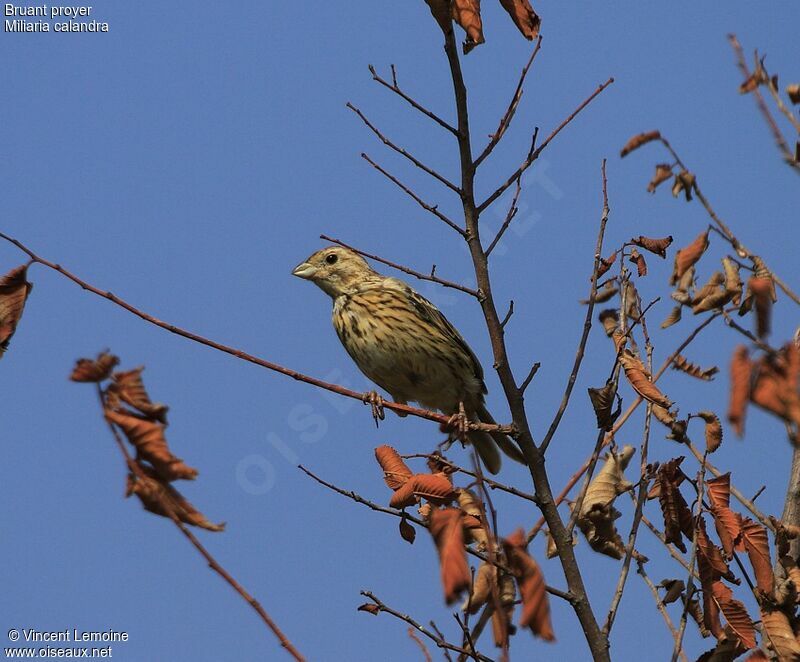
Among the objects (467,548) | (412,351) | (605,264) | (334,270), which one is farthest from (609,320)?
(334,270)

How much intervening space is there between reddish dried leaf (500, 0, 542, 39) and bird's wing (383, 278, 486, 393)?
12.9ft

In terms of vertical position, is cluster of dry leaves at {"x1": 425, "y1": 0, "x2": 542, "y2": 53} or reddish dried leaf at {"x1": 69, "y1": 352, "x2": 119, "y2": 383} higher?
cluster of dry leaves at {"x1": 425, "y1": 0, "x2": 542, "y2": 53}

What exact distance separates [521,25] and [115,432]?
6.13 ft

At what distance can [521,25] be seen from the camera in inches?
139

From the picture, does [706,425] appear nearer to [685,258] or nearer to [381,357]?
[685,258]

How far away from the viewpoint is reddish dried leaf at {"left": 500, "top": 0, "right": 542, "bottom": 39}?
11.6 ft

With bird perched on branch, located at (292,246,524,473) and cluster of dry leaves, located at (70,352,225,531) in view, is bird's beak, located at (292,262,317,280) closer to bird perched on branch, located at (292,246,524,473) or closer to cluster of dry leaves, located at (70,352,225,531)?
bird perched on branch, located at (292,246,524,473)

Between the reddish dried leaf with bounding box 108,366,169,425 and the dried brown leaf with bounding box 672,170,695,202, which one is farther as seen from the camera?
the dried brown leaf with bounding box 672,170,695,202

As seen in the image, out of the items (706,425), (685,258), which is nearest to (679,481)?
Answer: (706,425)

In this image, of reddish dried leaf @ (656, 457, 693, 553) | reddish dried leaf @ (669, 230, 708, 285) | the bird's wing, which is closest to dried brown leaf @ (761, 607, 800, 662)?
reddish dried leaf @ (656, 457, 693, 553)

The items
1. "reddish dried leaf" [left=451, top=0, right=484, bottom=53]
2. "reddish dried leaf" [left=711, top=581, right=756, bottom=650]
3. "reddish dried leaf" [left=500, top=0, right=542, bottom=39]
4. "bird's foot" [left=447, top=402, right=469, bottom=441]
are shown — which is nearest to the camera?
"reddish dried leaf" [left=451, top=0, right=484, bottom=53]

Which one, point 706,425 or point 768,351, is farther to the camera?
point 706,425

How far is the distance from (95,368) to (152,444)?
0.27 metres

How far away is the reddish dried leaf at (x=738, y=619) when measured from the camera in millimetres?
3648
